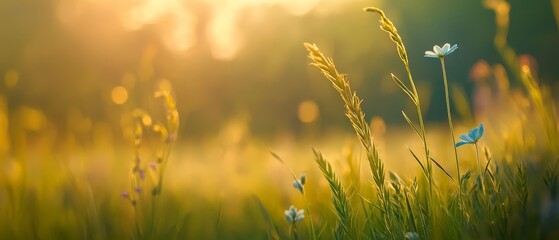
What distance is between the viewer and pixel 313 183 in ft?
7.00

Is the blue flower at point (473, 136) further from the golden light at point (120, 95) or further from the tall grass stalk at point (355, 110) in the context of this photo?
the golden light at point (120, 95)

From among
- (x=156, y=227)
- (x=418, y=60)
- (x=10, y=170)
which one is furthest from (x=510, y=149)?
(x=418, y=60)

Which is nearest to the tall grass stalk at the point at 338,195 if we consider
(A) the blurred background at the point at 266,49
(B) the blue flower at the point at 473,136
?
(B) the blue flower at the point at 473,136

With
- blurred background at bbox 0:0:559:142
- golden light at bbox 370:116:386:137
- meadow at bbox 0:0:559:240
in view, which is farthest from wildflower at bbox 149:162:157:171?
blurred background at bbox 0:0:559:142

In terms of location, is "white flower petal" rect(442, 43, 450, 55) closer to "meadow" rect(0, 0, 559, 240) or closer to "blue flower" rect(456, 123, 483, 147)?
"meadow" rect(0, 0, 559, 240)

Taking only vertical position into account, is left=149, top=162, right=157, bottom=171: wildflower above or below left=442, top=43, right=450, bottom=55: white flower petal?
below

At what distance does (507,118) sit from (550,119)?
1508 mm

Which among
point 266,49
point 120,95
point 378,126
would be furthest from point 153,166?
point 266,49

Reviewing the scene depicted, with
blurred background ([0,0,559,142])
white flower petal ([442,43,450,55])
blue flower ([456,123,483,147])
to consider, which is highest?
white flower petal ([442,43,450,55])

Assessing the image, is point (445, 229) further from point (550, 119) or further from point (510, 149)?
point (510, 149)

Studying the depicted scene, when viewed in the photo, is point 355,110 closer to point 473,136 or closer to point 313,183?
point 473,136

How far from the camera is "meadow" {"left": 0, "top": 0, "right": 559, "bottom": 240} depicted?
114 centimetres

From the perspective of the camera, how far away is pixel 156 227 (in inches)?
59.8

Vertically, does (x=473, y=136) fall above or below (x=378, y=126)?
above
